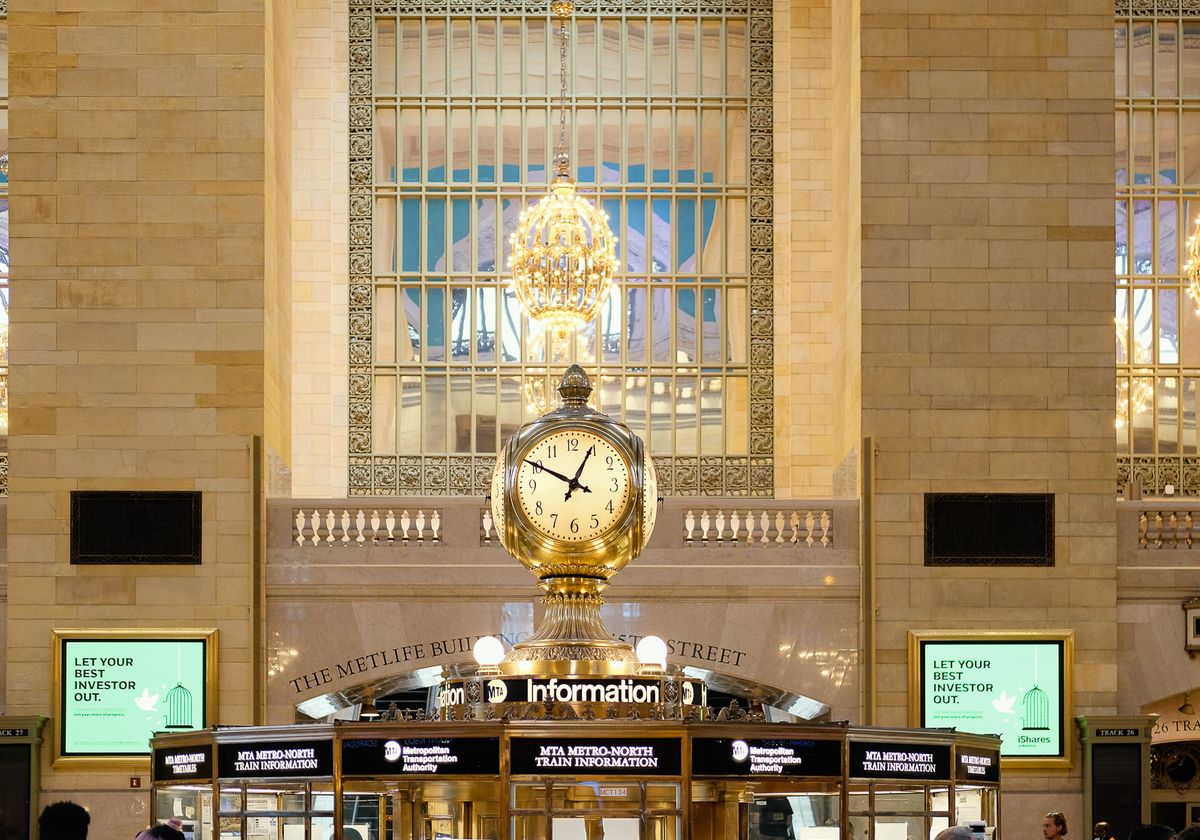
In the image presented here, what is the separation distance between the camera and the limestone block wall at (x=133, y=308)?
1788 centimetres

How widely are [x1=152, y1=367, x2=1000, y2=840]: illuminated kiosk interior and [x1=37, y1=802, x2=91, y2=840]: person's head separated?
35 cm

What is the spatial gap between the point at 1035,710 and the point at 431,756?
541 inches

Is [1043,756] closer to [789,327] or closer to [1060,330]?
[1060,330]

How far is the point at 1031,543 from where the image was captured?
18078mm

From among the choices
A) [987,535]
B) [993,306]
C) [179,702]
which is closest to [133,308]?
[179,702]

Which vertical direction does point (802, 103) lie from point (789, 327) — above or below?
above

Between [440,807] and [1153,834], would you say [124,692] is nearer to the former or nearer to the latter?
[1153,834]

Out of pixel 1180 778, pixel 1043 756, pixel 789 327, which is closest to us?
pixel 1043 756

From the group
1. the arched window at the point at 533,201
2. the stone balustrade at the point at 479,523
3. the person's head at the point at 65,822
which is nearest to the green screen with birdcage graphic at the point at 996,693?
the stone balustrade at the point at 479,523

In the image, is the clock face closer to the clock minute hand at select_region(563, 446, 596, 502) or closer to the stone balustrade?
the clock minute hand at select_region(563, 446, 596, 502)

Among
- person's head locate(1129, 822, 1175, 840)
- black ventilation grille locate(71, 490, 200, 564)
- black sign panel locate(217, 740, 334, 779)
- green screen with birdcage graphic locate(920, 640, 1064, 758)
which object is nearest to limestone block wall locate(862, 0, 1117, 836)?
green screen with birdcage graphic locate(920, 640, 1064, 758)

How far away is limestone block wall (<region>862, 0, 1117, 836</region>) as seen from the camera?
18000 mm

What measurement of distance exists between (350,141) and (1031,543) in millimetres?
9938

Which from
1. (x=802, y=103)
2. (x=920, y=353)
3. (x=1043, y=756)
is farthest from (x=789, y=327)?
(x=1043, y=756)
